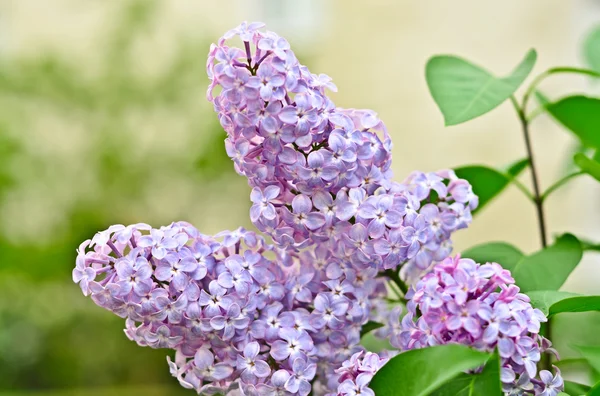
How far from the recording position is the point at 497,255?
0.57 m

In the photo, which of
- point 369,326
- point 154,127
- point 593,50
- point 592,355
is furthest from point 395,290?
point 154,127

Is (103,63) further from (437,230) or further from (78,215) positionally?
(437,230)

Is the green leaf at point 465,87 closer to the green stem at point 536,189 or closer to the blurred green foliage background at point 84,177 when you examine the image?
the green stem at point 536,189

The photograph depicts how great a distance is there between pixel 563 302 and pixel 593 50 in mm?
463

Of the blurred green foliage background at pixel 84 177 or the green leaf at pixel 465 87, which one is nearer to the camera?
the green leaf at pixel 465 87

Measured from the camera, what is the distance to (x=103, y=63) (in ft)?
13.4

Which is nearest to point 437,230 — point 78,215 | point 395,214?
point 395,214

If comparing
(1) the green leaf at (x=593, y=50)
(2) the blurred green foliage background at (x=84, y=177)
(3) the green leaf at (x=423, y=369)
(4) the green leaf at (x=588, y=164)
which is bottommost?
(2) the blurred green foliage background at (x=84, y=177)

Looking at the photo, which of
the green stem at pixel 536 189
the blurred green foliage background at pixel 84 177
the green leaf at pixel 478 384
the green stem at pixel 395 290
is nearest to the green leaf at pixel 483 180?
the green stem at pixel 536 189

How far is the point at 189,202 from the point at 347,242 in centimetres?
374

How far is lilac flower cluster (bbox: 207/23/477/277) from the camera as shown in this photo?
43cm

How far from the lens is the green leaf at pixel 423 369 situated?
14.2 inches

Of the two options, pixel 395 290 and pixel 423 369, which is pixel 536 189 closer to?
pixel 395 290

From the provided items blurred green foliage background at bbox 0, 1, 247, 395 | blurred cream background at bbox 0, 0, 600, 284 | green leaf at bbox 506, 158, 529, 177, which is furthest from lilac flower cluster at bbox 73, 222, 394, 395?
blurred cream background at bbox 0, 0, 600, 284
